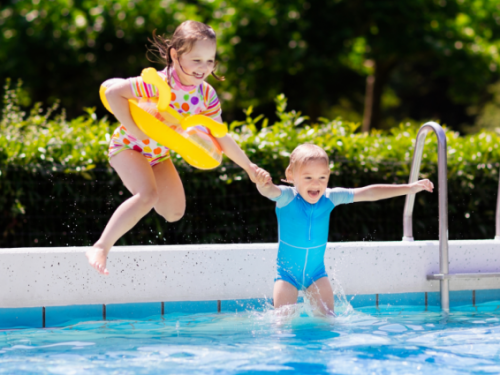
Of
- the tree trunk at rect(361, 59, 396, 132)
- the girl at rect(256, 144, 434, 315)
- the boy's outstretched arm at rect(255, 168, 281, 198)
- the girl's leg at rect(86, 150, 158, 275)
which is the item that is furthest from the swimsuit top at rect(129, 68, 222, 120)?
the tree trunk at rect(361, 59, 396, 132)

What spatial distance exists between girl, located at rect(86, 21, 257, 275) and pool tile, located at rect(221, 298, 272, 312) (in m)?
0.84

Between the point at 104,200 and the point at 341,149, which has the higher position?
the point at 341,149

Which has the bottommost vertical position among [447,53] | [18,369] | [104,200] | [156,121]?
[18,369]

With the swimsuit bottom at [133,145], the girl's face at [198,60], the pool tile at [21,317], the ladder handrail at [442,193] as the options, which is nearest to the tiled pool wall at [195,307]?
the pool tile at [21,317]

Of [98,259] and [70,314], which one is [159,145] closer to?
[98,259]

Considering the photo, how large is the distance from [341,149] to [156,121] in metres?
2.61

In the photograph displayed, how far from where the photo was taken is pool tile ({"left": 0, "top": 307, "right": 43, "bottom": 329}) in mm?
3912

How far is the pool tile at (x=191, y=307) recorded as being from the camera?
414 centimetres

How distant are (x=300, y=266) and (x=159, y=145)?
1173 millimetres

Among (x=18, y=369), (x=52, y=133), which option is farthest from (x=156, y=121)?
(x=52, y=133)

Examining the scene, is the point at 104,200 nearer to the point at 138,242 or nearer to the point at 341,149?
the point at 138,242

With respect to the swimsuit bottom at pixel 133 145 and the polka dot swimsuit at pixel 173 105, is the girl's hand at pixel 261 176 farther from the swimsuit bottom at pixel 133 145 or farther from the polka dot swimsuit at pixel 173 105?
the swimsuit bottom at pixel 133 145

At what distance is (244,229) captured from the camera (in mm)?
5316

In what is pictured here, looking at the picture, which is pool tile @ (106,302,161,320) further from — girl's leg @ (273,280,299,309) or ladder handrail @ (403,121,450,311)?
ladder handrail @ (403,121,450,311)
